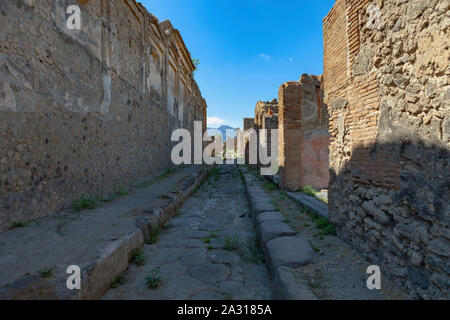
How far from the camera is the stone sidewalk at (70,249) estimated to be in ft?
5.30

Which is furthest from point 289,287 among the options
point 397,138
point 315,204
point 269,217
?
point 315,204

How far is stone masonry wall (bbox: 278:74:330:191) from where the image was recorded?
6305 mm

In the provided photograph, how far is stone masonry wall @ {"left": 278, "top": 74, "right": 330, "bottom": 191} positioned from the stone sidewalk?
3753 millimetres

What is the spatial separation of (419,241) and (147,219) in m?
2.95

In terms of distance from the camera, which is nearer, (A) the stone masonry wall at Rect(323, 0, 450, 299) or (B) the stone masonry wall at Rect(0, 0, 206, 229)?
(A) the stone masonry wall at Rect(323, 0, 450, 299)

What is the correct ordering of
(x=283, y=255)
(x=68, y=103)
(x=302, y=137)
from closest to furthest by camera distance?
(x=283, y=255) < (x=68, y=103) < (x=302, y=137)

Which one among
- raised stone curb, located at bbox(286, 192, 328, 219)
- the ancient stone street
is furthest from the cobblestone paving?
raised stone curb, located at bbox(286, 192, 328, 219)

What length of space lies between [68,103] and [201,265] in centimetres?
328

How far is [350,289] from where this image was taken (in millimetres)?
1911

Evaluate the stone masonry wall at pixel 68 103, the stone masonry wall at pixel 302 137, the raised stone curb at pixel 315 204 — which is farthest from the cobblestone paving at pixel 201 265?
the stone masonry wall at pixel 302 137

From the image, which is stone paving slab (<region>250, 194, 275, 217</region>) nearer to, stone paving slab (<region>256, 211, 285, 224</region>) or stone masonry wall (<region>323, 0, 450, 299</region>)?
stone paving slab (<region>256, 211, 285, 224</region>)

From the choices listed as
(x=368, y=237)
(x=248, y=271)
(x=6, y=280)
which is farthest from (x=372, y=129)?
(x=6, y=280)

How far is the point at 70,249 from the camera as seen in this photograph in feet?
7.23

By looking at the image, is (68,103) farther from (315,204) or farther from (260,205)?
(315,204)
